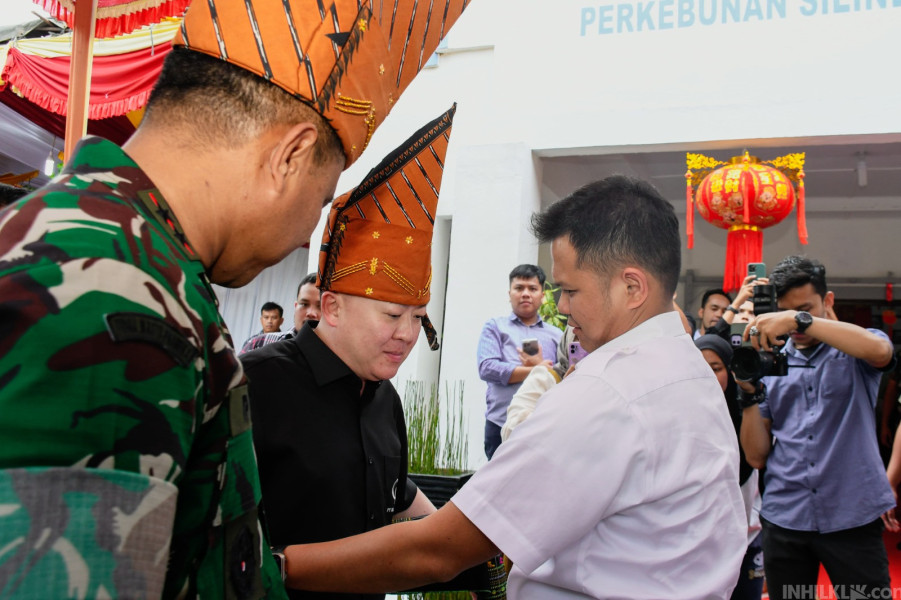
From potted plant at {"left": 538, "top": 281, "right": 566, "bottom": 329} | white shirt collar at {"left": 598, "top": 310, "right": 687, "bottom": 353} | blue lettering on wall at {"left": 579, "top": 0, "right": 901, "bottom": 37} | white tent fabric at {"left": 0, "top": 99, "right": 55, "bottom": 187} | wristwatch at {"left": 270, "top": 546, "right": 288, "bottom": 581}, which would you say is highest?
blue lettering on wall at {"left": 579, "top": 0, "right": 901, "bottom": 37}

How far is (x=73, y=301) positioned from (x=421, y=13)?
2.26 feet

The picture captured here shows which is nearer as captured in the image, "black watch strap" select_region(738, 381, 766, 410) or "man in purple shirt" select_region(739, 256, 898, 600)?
"man in purple shirt" select_region(739, 256, 898, 600)

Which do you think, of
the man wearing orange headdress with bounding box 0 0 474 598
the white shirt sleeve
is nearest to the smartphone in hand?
the white shirt sleeve

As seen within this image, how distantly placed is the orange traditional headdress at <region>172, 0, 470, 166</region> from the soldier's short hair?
1cm

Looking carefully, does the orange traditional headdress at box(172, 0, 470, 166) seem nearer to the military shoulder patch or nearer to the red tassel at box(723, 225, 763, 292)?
the military shoulder patch

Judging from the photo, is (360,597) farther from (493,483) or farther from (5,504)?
(5,504)

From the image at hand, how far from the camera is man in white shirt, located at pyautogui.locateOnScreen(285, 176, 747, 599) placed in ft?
3.62

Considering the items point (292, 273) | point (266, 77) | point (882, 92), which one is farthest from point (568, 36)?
point (266, 77)

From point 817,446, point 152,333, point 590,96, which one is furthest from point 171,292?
point 590,96

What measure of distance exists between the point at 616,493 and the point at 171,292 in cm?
85

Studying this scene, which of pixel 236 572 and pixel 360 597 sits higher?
pixel 236 572

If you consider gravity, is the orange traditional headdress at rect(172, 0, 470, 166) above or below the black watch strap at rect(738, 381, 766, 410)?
above

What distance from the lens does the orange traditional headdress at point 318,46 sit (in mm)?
707

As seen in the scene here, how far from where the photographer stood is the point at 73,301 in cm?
46
